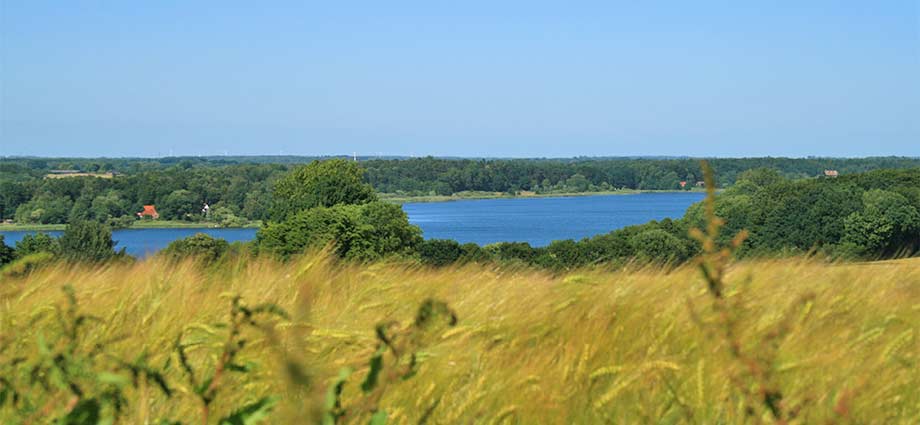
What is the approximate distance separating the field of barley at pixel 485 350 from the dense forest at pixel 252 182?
39.4m

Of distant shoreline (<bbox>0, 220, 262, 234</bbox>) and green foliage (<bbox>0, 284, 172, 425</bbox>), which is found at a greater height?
green foliage (<bbox>0, 284, 172, 425</bbox>)

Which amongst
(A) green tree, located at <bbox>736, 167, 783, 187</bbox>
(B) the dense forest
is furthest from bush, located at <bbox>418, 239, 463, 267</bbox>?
(A) green tree, located at <bbox>736, 167, 783, 187</bbox>

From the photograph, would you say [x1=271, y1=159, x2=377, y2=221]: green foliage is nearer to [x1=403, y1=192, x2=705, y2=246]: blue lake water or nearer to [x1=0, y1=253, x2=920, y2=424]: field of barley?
[x1=0, y1=253, x2=920, y2=424]: field of barley

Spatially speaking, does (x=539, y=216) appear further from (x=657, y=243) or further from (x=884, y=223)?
(x=884, y=223)

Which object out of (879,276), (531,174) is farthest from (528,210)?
(879,276)

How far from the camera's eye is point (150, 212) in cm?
8812

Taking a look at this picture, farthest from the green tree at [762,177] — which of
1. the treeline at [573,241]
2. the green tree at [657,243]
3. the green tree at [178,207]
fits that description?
the green tree at [178,207]

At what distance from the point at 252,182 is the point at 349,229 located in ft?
217

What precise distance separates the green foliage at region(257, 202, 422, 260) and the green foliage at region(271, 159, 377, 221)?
1962 mm

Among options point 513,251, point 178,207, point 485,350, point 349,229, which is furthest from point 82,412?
point 178,207

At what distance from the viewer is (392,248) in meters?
36.2

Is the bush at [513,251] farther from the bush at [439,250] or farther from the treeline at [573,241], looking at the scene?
the bush at [439,250]

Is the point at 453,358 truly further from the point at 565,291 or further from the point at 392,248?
the point at 392,248

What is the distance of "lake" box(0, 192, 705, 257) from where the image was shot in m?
79.2
